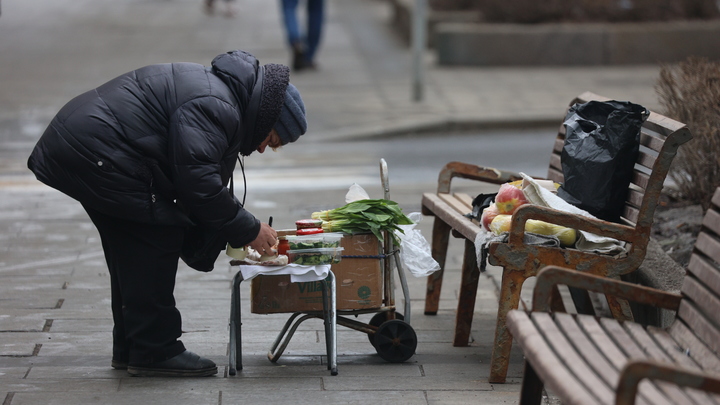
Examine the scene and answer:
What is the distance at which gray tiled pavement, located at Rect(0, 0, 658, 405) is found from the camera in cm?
402

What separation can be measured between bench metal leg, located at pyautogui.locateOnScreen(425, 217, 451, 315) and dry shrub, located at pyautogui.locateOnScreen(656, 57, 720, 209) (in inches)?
63.3

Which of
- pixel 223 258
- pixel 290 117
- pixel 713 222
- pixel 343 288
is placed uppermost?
pixel 290 117

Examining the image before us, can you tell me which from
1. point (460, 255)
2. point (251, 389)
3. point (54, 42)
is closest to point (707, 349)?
point (251, 389)

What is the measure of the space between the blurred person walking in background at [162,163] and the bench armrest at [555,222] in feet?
Result: 3.16

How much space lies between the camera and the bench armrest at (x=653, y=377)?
247 centimetres

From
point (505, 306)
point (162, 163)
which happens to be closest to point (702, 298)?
point (505, 306)

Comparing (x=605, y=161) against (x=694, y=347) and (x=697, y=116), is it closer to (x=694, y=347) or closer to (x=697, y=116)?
(x=694, y=347)

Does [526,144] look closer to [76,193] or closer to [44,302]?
[44,302]

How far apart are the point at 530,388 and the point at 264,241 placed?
126cm

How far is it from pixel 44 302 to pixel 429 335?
2005mm

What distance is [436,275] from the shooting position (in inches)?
201

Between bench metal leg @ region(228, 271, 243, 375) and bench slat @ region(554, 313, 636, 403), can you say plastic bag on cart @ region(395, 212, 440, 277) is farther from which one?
bench slat @ region(554, 313, 636, 403)

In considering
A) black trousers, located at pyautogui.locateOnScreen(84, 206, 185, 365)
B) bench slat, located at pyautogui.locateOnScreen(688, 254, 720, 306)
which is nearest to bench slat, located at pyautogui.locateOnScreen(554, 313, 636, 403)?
bench slat, located at pyautogui.locateOnScreen(688, 254, 720, 306)

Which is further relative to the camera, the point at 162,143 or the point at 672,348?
the point at 162,143
